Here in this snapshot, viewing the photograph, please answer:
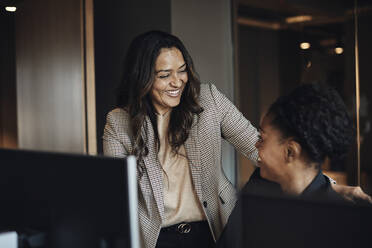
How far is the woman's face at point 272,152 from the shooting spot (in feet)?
5.55

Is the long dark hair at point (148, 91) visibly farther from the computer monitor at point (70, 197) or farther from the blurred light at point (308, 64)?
the blurred light at point (308, 64)

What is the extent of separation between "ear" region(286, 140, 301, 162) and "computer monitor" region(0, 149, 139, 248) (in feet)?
1.94

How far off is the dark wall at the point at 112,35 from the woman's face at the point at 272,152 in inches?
105

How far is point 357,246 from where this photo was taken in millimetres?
1012

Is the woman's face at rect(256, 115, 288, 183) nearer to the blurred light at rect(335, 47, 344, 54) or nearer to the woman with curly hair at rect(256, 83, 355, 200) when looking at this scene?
the woman with curly hair at rect(256, 83, 355, 200)

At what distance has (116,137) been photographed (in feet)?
7.56

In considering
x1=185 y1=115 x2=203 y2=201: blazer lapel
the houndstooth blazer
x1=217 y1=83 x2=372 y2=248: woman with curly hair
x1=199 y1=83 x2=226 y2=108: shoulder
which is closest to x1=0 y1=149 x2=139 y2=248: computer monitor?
x1=217 y1=83 x2=372 y2=248: woman with curly hair

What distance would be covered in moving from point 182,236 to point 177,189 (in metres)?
0.21

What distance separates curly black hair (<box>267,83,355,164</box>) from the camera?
1.60 meters

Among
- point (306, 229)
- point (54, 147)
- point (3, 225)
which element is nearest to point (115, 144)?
point (3, 225)

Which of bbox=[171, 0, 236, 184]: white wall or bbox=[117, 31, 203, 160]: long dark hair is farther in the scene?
bbox=[171, 0, 236, 184]: white wall

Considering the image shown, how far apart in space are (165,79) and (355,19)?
235 centimetres

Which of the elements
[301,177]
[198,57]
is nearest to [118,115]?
[301,177]

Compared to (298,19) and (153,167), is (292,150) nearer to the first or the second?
(153,167)
